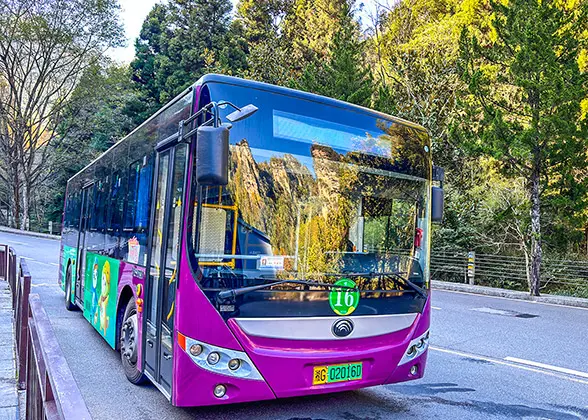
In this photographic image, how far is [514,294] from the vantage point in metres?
15.9

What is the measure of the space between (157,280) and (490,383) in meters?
4.05

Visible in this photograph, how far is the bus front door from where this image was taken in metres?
4.23

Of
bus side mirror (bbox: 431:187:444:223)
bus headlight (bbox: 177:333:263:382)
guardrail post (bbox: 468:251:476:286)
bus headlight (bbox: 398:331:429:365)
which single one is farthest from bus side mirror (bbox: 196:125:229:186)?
guardrail post (bbox: 468:251:476:286)

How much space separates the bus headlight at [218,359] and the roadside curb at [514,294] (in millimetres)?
13080

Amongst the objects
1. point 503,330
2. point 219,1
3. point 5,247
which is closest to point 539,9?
Result: point 503,330

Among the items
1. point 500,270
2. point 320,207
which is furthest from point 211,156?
point 500,270

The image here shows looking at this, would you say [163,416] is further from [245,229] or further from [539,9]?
[539,9]

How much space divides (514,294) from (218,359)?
46.7 feet

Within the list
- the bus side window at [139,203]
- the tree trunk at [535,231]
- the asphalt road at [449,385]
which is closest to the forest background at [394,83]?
the tree trunk at [535,231]

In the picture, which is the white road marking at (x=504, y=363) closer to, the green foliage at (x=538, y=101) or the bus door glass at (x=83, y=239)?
the bus door glass at (x=83, y=239)

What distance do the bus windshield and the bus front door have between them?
1.49 ft

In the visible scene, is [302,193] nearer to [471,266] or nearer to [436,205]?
[436,205]

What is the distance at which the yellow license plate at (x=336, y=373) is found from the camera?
420cm

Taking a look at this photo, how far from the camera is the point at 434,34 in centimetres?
2189
